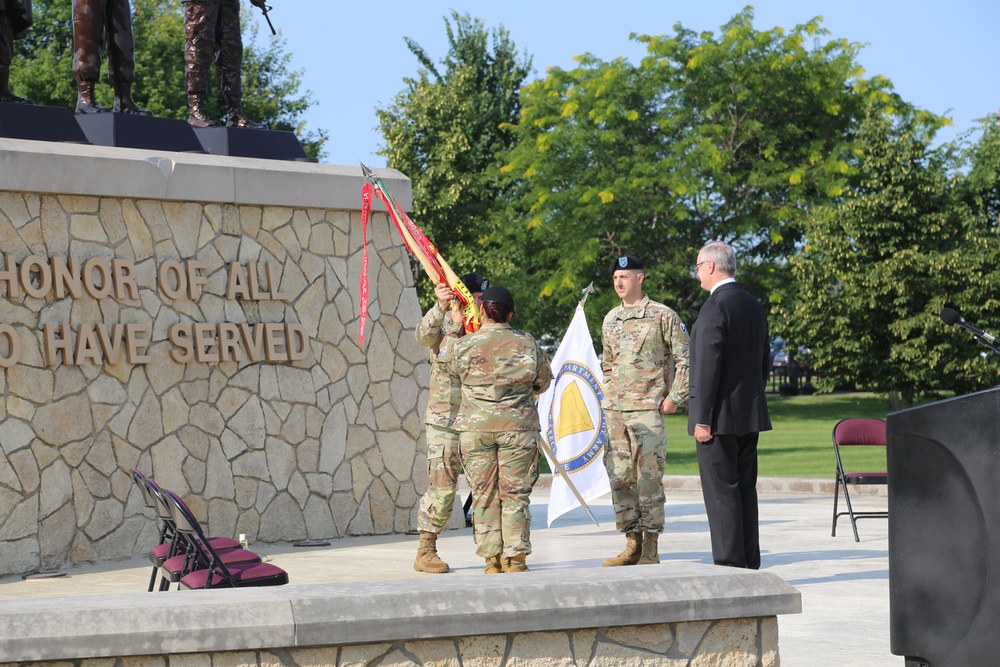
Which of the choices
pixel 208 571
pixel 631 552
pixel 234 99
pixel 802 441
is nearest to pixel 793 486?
pixel 631 552

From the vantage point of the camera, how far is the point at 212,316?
35.2 feet

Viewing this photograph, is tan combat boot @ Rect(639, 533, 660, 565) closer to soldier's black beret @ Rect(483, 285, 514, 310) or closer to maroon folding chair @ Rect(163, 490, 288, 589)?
soldier's black beret @ Rect(483, 285, 514, 310)

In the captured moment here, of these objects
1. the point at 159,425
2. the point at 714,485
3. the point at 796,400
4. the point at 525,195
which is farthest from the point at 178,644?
the point at 796,400

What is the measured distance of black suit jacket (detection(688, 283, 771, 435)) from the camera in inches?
297

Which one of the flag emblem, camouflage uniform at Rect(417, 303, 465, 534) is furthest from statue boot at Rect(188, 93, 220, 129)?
the flag emblem

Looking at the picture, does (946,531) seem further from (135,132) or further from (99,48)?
(99,48)

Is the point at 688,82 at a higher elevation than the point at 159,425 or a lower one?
higher

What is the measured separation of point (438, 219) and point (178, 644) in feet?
110

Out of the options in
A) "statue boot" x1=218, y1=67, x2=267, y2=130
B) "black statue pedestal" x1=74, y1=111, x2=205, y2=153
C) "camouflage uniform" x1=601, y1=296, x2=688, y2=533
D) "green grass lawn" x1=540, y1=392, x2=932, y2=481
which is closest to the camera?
"camouflage uniform" x1=601, y1=296, x2=688, y2=533

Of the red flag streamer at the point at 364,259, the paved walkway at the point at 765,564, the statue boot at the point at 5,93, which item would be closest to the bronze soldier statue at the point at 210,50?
the red flag streamer at the point at 364,259

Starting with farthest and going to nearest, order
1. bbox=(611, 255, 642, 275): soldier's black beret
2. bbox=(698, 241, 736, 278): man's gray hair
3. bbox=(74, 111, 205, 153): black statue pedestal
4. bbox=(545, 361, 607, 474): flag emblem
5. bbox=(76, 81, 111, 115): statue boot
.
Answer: bbox=(545, 361, 607, 474): flag emblem
bbox=(76, 81, 111, 115): statue boot
bbox=(74, 111, 205, 153): black statue pedestal
bbox=(611, 255, 642, 275): soldier's black beret
bbox=(698, 241, 736, 278): man's gray hair

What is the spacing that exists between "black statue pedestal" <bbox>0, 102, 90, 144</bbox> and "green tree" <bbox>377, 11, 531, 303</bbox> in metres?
25.8

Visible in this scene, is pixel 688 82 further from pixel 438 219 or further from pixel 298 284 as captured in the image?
pixel 298 284

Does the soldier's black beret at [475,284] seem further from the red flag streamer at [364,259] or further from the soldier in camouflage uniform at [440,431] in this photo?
the red flag streamer at [364,259]
